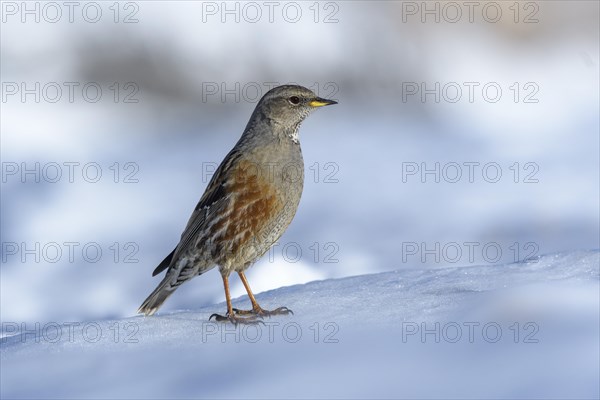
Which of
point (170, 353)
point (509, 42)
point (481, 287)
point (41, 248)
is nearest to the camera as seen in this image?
point (170, 353)

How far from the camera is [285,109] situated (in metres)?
7.12

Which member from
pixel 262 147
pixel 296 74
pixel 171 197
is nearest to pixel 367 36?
pixel 296 74

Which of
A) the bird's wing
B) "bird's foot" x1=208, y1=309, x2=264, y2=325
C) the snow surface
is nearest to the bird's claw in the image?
"bird's foot" x1=208, y1=309, x2=264, y2=325

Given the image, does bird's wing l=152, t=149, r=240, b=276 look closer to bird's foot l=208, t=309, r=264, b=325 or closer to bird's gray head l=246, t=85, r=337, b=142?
bird's gray head l=246, t=85, r=337, b=142

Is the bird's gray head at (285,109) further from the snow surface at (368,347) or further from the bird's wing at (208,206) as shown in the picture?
the snow surface at (368,347)

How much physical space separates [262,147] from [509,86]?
10.6m

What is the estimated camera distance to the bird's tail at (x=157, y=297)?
711cm

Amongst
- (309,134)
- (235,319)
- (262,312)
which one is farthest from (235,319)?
(309,134)

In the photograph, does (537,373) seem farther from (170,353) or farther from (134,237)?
(134,237)

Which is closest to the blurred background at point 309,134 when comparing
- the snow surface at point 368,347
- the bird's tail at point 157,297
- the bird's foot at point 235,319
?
the bird's tail at point 157,297

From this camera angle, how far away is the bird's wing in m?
6.87

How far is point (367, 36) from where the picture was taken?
1692cm

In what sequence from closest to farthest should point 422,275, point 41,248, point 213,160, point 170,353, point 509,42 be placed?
point 170,353 < point 422,275 < point 41,248 < point 213,160 < point 509,42

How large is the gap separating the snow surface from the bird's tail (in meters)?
0.54
